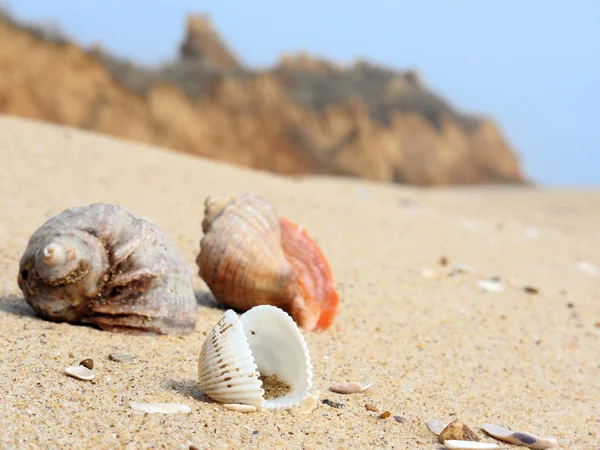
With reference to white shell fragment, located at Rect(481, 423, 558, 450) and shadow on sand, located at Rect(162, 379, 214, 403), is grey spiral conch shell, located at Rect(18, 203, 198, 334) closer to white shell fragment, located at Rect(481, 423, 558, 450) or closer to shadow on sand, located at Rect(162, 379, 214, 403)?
shadow on sand, located at Rect(162, 379, 214, 403)

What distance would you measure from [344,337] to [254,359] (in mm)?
878

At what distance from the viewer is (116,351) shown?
2.61 meters

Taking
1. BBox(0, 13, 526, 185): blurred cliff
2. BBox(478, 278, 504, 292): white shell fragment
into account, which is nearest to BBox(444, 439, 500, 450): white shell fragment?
BBox(478, 278, 504, 292): white shell fragment

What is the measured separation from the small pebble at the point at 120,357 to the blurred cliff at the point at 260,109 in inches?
381

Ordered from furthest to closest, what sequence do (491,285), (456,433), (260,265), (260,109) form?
(260,109), (491,285), (260,265), (456,433)

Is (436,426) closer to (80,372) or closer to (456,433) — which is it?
(456,433)

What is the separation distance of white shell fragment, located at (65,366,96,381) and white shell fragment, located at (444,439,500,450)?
47.5 inches

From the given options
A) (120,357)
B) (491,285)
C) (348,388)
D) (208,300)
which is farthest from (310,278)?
(491,285)

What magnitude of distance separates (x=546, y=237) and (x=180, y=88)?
803 centimetres

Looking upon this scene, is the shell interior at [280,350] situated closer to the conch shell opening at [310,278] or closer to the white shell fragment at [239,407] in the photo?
the white shell fragment at [239,407]

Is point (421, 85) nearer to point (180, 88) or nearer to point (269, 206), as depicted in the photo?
point (180, 88)

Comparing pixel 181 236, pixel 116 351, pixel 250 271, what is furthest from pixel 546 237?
pixel 116 351

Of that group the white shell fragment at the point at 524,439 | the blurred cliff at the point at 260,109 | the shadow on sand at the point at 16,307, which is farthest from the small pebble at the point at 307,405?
the blurred cliff at the point at 260,109

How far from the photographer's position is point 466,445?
218 centimetres
